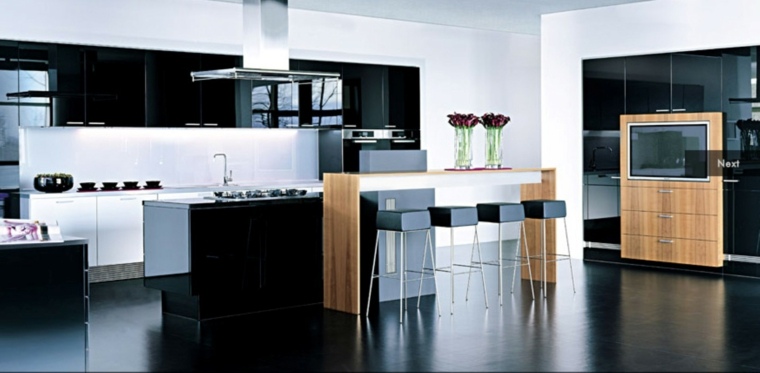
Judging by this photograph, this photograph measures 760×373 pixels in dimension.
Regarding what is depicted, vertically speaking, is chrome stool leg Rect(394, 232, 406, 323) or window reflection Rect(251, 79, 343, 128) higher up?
window reflection Rect(251, 79, 343, 128)

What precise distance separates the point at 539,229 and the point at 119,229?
13.7 feet

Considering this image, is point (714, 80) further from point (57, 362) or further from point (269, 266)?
point (57, 362)

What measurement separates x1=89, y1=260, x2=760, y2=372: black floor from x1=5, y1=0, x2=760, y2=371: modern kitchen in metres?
0.04

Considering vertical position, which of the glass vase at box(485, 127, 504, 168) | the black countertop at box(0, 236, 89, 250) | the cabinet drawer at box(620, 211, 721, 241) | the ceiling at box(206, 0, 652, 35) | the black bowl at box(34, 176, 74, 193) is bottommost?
the cabinet drawer at box(620, 211, 721, 241)

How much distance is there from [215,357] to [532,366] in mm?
2025

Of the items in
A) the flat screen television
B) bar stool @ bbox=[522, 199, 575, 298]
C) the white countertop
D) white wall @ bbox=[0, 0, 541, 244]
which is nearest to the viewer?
bar stool @ bbox=[522, 199, 575, 298]

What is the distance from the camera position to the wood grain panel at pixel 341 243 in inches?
313

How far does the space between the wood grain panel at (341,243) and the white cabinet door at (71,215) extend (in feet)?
8.42

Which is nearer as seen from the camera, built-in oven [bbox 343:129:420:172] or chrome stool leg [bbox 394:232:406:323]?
chrome stool leg [bbox 394:232:406:323]

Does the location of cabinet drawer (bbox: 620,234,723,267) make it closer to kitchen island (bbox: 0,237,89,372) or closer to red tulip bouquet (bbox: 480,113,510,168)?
red tulip bouquet (bbox: 480,113,510,168)

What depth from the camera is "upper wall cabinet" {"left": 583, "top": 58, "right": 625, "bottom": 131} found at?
10914 mm

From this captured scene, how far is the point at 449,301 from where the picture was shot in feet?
27.6

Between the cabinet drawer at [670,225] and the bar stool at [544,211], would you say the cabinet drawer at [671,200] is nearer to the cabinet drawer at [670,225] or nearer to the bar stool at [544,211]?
the cabinet drawer at [670,225]

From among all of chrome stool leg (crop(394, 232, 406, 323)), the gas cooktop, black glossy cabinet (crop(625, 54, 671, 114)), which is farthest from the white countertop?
black glossy cabinet (crop(625, 54, 671, 114))
